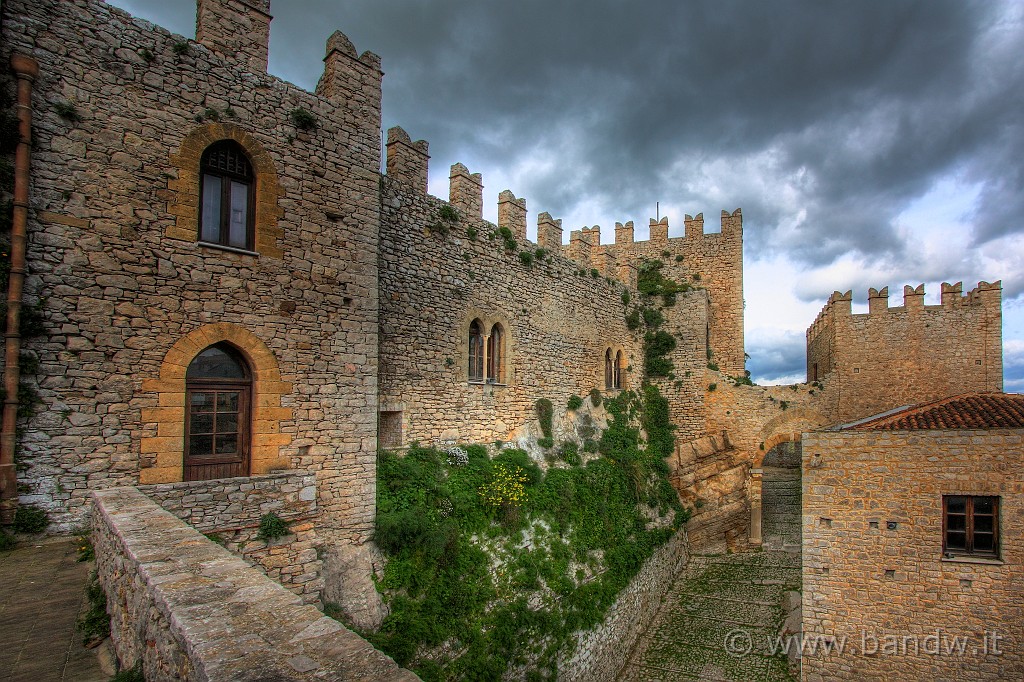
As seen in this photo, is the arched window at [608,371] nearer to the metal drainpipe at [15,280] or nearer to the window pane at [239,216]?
the window pane at [239,216]

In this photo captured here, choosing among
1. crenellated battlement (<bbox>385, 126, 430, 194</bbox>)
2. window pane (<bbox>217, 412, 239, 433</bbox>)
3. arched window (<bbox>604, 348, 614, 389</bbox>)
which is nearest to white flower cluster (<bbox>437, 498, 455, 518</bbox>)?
window pane (<bbox>217, 412, 239, 433</bbox>)

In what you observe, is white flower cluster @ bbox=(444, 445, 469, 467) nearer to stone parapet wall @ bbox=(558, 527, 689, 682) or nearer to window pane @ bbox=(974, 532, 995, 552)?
stone parapet wall @ bbox=(558, 527, 689, 682)

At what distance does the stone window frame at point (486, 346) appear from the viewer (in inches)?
548

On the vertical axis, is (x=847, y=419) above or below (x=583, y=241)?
below

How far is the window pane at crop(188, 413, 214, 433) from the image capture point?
764 centimetres

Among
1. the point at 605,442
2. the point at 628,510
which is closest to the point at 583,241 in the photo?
the point at 605,442

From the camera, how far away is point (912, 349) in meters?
19.1

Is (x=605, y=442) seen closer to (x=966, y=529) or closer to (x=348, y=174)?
(x=966, y=529)

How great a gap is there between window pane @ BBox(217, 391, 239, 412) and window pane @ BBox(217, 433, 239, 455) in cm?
36

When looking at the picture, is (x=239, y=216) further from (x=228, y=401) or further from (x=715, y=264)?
(x=715, y=264)

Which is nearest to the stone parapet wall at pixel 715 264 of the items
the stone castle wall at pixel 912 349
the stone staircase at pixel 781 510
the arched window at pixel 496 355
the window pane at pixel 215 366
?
the stone castle wall at pixel 912 349

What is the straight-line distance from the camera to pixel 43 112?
260 inches

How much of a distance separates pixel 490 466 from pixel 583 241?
387 inches

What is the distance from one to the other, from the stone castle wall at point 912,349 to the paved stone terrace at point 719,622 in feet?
20.8
